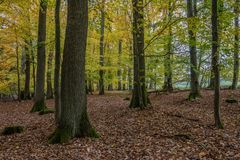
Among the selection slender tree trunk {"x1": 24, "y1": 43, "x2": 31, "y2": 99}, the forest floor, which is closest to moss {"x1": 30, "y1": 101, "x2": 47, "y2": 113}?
the forest floor

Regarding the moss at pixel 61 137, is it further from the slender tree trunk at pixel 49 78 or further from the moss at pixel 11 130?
the slender tree trunk at pixel 49 78

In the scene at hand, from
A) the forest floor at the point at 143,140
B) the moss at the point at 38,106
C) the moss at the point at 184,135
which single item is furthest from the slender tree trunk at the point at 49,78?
the moss at the point at 184,135

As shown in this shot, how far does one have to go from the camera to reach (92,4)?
9.92 metres

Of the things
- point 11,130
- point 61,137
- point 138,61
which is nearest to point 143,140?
point 61,137

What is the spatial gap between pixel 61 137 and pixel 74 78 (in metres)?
1.64

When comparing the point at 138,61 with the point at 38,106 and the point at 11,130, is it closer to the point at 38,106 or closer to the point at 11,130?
the point at 11,130

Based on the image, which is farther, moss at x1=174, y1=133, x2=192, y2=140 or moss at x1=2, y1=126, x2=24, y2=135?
moss at x1=2, y1=126, x2=24, y2=135

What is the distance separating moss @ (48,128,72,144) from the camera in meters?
7.01

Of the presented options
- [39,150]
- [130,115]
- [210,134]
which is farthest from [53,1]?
[210,134]

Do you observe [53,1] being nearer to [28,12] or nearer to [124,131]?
[124,131]

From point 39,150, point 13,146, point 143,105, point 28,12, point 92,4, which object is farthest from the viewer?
point 28,12

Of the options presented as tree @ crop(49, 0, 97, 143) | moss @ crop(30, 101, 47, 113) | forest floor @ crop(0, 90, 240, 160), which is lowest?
forest floor @ crop(0, 90, 240, 160)

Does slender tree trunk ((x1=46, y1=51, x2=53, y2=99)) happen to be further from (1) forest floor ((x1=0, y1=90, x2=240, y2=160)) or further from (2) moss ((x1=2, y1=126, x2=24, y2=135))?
(2) moss ((x1=2, y1=126, x2=24, y2=135))

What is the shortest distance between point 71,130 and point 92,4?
16.5 feet
